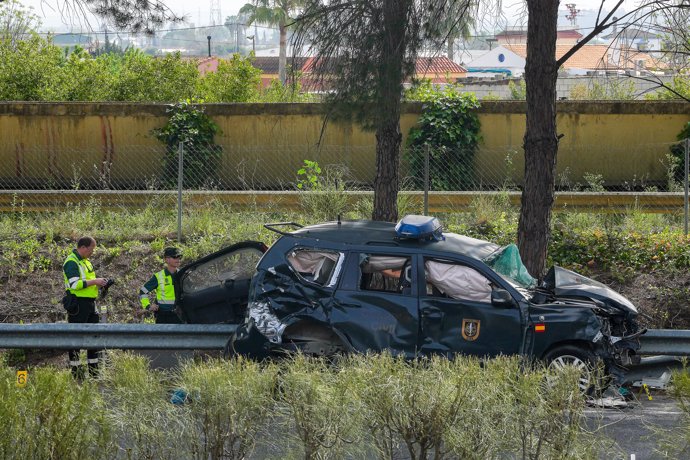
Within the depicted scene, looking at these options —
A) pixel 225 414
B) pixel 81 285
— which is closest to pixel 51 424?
Answer: pixel 225 414

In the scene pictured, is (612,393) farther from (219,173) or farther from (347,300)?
(219,173)

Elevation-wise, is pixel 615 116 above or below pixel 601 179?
above

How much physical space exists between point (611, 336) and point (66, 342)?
16.1 feet

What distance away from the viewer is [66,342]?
8.80 meters

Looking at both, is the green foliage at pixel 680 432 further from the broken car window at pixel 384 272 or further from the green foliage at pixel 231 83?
the green foliage at pixel 231 83

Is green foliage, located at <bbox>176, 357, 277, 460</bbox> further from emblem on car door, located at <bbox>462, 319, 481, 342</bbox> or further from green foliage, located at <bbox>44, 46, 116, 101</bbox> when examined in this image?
green foliage, located at <bbox>44, 46, 116, 101</bbox>

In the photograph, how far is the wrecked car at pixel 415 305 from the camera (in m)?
8.43

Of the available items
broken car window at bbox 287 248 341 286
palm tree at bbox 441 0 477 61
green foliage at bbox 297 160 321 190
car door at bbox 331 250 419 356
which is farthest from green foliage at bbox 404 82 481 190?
car door at bbox 331 250 419 356

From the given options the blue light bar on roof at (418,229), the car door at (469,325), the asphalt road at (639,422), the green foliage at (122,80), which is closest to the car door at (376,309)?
the car door at (469,325)

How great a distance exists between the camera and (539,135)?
11.4 meters

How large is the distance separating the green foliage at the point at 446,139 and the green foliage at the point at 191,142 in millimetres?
3415

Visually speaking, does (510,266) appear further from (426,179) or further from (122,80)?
(122,80)

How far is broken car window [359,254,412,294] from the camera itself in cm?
870

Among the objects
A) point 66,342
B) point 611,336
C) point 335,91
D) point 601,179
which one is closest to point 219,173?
point 335,91
